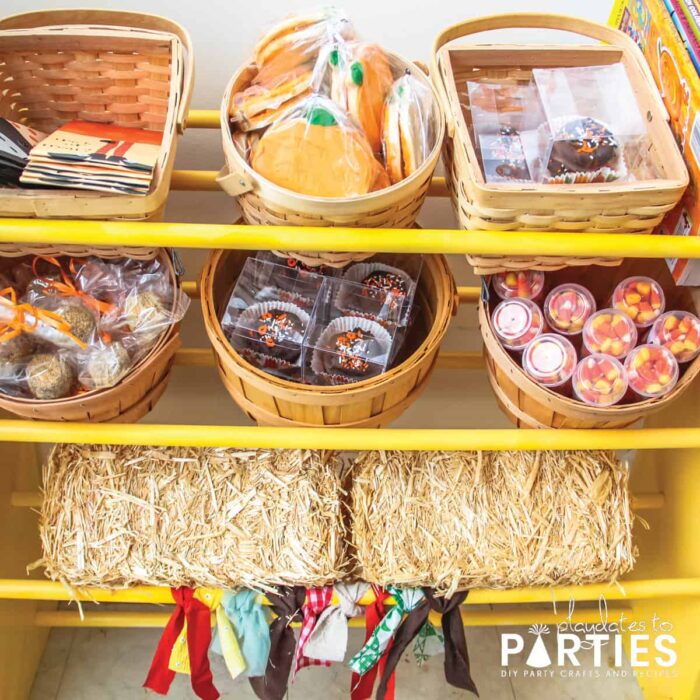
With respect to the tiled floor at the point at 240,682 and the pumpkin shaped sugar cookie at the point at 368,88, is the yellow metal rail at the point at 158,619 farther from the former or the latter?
the pumpkin shaped sugar cookie at the point at 368,88

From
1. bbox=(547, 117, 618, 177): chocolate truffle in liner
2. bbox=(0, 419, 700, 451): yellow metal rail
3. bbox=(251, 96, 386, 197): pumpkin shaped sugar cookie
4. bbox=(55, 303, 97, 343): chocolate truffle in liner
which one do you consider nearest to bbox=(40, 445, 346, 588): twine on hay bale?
bbox=(0, 419, 700, 451): yellow metal rail

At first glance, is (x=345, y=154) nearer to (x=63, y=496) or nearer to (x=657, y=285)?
(x=657, y=285)

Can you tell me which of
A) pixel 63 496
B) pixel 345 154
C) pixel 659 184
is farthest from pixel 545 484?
pixel 63 496

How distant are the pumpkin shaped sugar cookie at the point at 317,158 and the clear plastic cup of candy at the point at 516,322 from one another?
0.30m

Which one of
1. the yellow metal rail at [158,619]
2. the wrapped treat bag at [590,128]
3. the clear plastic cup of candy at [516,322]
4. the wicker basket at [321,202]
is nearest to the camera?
the wicker basket at [321,202]

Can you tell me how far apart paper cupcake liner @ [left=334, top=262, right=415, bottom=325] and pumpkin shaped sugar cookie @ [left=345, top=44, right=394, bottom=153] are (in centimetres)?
26

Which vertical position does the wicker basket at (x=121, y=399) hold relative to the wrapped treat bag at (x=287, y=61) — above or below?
below

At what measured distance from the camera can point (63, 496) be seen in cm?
125

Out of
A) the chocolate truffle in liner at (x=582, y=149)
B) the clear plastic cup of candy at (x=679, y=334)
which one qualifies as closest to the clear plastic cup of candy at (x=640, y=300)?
the clear plastic cup of candy at (x=679, y=334)

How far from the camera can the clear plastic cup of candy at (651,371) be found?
1084mm

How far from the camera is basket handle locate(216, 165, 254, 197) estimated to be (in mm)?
Answer: 933

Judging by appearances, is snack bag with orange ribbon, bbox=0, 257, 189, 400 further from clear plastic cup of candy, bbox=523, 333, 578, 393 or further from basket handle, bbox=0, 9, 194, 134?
clear plastic cup of candy, bbox=523, 333, 578, 393

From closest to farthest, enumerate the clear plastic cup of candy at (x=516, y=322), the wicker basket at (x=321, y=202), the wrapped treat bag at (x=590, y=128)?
1. the wicker basket at (x=321, y=202)
2. the wrapped treat bag at (x=590, y=128)
3. the clear plastic cup of candy at (x=516, y=322)

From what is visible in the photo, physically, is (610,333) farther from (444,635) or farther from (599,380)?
(444,635)
